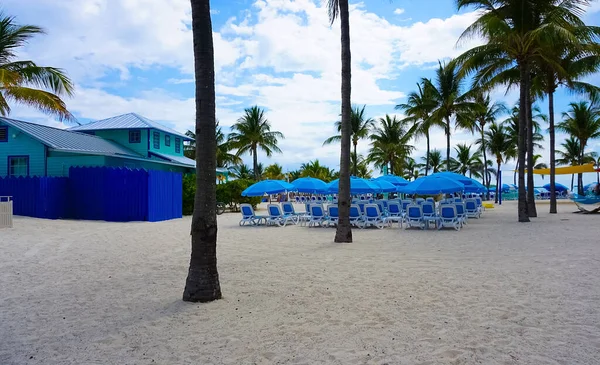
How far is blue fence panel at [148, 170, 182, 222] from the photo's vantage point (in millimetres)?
19891

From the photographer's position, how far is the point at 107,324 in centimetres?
502

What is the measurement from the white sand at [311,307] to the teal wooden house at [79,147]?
44.8ft

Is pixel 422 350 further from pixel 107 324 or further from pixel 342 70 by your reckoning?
pixel 342 70

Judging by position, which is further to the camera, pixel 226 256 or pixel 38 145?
pixel 38 145

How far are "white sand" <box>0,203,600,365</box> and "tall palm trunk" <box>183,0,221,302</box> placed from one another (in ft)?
1.19

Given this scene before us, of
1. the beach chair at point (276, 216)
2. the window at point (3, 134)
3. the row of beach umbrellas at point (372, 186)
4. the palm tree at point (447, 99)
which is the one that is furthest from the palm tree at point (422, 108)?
the window at point (3, 134)

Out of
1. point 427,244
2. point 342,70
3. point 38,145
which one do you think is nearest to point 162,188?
point 38,145

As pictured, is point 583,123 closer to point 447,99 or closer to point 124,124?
point 447,99

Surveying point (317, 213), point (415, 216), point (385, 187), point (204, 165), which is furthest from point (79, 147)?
point (204, 165)

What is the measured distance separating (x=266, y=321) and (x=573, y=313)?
3.52 meters

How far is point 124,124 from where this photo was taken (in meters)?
28.8

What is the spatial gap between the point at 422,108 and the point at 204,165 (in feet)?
100

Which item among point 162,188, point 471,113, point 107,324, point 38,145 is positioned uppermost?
point 471,113

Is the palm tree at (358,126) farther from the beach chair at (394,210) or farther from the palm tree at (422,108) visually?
the beach chair at (394,210)
